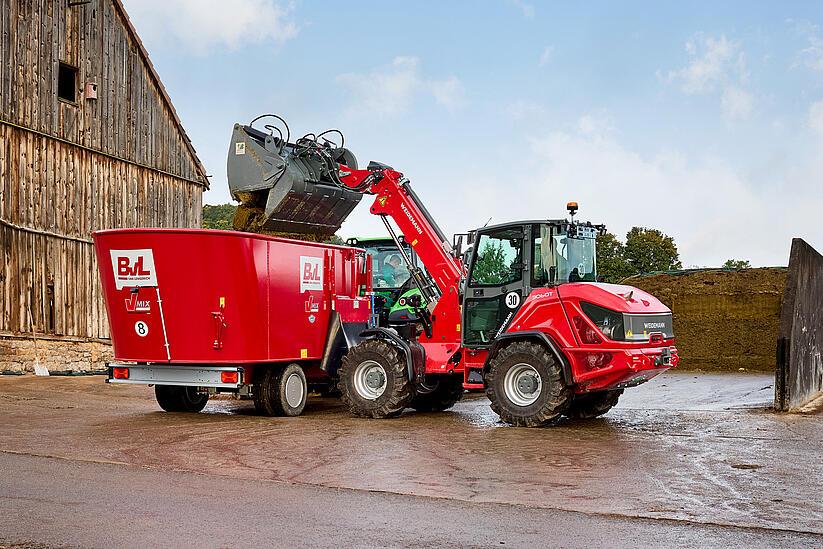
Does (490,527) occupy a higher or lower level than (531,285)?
lower

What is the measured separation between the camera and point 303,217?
1683 centimetres

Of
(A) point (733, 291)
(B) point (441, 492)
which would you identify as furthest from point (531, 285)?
(A) point (733, 291)

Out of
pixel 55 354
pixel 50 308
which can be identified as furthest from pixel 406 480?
pixel 50 308

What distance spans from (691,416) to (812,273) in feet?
12.1

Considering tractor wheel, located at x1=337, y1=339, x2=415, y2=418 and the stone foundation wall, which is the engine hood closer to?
tractor wheel, located at x1=337, y1=339, x2=415, y2=418

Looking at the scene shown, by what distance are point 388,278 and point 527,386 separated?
4.92 meters

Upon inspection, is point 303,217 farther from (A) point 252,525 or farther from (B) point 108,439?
(A) point 252,525

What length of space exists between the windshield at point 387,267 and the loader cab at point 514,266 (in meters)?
3.25

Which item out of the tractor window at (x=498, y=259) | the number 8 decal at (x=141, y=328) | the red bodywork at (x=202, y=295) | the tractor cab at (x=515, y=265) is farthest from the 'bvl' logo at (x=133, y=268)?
the tractor window at (x=498, y=259)

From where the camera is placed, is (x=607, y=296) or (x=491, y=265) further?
(x=491, y=265)

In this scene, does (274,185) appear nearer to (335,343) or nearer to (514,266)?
(335,343)

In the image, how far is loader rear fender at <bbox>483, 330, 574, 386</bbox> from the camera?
1381 centimetres

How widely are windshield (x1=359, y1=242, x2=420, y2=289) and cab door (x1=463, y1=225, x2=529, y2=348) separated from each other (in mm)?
3241

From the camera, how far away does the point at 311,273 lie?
15.7 metres
